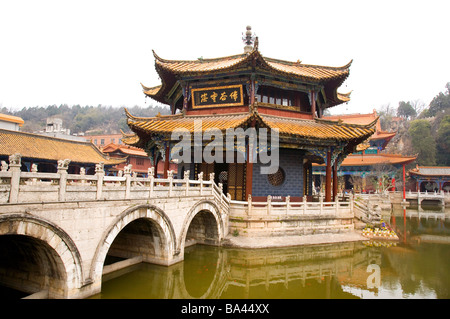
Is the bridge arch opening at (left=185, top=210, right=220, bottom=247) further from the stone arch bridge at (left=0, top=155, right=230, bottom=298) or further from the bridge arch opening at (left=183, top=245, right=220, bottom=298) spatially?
the stone arch bridge at (left=0, top=155, right=230, bottom=298)

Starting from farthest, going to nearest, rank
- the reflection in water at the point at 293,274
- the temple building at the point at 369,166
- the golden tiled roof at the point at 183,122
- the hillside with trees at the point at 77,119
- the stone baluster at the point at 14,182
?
the hillside with trees at the point at 77,119 → the temple building at the point at 369,166 → the golden tiled roof at the point at 183,122 → the reflection in water at the point at 293,274 → the stone baluster at the point at 14,182

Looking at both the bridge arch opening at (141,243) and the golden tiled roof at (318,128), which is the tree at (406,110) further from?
the bridge arch opening at (141,243)

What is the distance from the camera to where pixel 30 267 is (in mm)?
7273

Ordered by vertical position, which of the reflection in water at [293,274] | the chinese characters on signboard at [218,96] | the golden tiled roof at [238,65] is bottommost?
the reflection in water at [293,274]

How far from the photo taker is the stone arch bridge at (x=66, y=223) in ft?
18.9

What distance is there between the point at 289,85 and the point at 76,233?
1418 centimetres

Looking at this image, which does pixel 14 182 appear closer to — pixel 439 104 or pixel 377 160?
pixel 377 160

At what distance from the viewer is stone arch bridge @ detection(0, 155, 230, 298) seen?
227 inches

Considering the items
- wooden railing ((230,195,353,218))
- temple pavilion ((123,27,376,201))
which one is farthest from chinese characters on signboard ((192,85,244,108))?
wooden railing ((230,195,353,218))

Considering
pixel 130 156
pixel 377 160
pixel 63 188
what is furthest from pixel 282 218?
pixel 377 160

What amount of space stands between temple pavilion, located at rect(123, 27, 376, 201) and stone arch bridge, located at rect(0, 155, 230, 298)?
20.2 feet

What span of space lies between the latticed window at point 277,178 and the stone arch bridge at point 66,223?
7931 mm

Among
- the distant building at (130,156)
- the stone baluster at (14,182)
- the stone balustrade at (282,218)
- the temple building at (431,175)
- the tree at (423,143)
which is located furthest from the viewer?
the tree at (423,143)

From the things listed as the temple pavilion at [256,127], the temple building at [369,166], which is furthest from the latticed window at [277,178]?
the temple building at [369,166]
